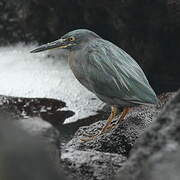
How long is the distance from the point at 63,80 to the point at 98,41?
134 inches

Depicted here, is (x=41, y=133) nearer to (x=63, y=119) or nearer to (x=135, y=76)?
(x=135, y=76)

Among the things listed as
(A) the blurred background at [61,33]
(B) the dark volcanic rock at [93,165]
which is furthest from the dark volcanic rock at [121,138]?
(A) the blurred background at [61,33]

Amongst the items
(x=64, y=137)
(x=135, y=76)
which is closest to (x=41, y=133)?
(x=135, y=76)

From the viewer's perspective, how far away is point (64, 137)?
6.68 meters

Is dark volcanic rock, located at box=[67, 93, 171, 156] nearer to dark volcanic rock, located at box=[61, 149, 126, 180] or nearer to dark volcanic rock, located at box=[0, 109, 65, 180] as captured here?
dark volcanic rock, located at box=[61, 149, 126, 180]

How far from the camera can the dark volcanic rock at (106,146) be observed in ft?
13.3

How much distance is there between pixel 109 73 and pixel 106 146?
1.95ft

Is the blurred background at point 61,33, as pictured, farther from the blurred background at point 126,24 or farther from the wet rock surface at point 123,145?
the wet rock surface at point 123,145

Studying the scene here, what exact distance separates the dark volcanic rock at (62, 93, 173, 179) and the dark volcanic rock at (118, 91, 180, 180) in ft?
4.56

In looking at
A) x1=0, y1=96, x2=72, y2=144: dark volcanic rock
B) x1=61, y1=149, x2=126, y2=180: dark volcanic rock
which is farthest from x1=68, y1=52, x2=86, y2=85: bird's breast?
x1=0, y1=96, x2=72, y2=144: dark volcanic rock

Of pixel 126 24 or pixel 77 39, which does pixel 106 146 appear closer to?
pixel 77 39

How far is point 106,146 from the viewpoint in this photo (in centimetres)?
489

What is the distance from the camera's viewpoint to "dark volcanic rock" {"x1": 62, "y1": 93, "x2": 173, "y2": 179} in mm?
4059

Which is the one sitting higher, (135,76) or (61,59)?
(135,76)
